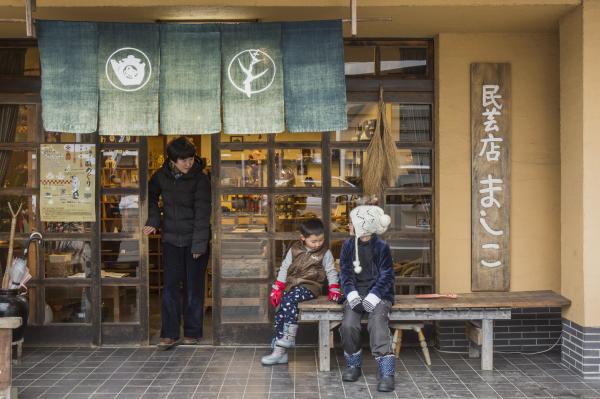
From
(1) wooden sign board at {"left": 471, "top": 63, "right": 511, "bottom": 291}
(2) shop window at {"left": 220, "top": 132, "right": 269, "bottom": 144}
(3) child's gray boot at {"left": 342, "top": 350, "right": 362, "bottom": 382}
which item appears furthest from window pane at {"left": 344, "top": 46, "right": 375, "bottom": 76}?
(3) child's gray boot at {"left": 342, "top": 350, "right": 362, "bottom": 382}

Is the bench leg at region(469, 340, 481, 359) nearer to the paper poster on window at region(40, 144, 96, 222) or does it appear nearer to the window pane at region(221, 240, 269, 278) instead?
the window pane at region(221, 240, 269, 278)

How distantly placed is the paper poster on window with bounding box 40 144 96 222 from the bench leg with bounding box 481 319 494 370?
479 centimetres

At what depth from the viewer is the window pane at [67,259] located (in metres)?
8.10

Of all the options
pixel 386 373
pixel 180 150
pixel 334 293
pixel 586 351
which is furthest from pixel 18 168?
pixel 586 351

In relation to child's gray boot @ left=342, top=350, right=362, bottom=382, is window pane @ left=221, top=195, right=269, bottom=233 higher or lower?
higher

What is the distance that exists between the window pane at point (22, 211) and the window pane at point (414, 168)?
4479mm

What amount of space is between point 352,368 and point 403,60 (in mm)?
3734

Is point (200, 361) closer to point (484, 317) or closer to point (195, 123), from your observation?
point (195, 123)

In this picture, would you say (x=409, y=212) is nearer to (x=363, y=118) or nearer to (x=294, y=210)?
(x=363, y=118)

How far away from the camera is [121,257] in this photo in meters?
8.12

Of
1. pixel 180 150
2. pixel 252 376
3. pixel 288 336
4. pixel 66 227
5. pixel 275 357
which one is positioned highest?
pixel 180 150

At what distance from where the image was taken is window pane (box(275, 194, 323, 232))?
8.06 metres

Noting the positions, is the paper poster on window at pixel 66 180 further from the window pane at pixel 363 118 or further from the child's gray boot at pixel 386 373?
the child's gray boot at pixel 386 373

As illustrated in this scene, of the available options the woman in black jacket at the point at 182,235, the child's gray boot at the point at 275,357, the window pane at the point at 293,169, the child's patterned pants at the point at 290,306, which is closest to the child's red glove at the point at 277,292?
the child's patterned pants at the point at 290,306
